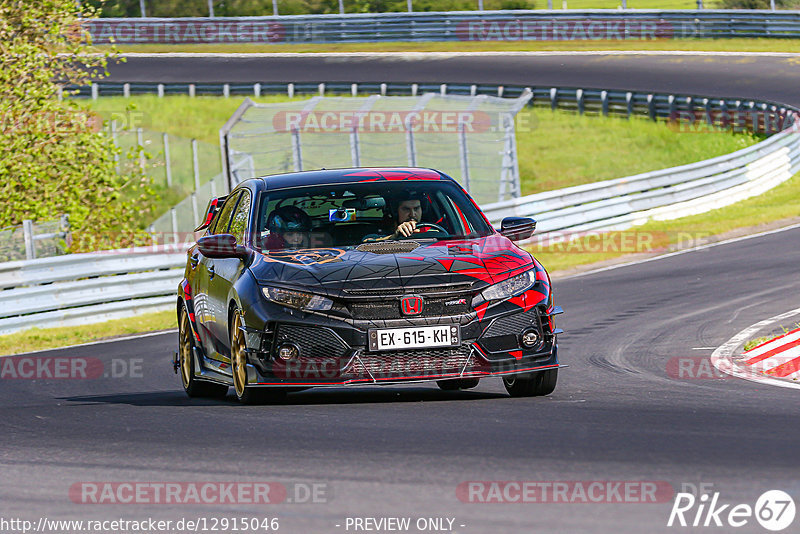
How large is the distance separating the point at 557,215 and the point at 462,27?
107ft

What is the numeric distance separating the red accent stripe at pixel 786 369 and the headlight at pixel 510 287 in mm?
2388

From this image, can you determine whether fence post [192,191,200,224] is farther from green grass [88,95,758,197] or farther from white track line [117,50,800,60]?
white track line [117,50,800,60]

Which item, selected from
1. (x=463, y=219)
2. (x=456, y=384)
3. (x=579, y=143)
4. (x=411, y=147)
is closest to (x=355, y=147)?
(x=411, y=147)

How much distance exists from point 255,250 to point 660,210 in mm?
16804

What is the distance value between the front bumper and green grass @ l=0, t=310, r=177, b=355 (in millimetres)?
8355

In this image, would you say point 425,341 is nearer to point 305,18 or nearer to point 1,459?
point 1,459

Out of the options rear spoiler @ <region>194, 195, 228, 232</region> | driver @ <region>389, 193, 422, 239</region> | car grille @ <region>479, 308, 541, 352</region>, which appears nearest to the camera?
car grille @ <region>479, 308, 541, 352</region>

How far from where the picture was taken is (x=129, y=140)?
38188mm

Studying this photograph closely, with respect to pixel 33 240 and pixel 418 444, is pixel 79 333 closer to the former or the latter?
pixel 33 240

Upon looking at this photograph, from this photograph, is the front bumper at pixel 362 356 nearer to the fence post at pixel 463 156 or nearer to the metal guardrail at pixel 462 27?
the fence post at pixel 463 156

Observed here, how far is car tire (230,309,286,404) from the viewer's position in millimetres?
8227

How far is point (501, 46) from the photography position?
173ft

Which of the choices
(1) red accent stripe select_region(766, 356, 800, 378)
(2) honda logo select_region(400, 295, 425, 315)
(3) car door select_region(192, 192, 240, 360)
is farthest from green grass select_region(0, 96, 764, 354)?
(1) red accent stripe select_region(766, 356, 800, 378)

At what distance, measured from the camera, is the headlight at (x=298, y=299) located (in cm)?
784
